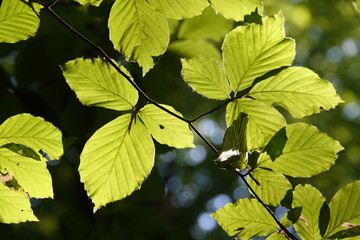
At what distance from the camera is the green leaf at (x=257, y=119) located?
0.65m

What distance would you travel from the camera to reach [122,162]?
0.64 metres

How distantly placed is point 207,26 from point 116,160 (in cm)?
79

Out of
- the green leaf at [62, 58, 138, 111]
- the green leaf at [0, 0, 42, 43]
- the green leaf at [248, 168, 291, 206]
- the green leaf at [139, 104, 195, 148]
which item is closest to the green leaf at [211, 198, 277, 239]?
the green leaf at [248, 168, 291, 206]

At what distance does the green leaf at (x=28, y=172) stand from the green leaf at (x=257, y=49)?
348mm

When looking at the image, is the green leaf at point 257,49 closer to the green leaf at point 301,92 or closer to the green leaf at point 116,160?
the green leaf at point 301,92

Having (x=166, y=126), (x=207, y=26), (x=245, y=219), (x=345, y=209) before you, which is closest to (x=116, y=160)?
(x=166, y=126)

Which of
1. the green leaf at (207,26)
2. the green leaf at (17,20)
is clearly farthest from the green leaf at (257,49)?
the green leaf at (207,26)

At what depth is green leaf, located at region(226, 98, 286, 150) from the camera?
2.13 ft

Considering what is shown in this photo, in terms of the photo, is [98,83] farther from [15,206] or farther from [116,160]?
[15,206]

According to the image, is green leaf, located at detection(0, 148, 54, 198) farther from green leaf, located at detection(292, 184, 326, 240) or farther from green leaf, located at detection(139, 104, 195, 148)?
green leaf, located at detection(292, 184, 326, 240)

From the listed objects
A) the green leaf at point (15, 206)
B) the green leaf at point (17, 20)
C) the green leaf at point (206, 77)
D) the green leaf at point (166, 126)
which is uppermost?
the green leaf at point (17, 20)

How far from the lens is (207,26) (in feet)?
4.31

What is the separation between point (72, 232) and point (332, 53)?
7361mm

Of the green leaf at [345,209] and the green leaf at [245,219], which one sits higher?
the green leaf at [345,209]
